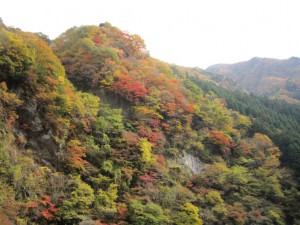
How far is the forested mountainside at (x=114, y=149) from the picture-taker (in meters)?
17.2

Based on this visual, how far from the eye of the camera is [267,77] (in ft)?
459

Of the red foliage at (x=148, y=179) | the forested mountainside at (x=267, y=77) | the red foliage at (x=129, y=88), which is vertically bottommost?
the red foliage at (x=148, y=179)

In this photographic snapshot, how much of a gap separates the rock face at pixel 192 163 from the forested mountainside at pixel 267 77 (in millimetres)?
78084

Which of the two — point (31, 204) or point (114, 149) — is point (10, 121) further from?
point (114, 149)

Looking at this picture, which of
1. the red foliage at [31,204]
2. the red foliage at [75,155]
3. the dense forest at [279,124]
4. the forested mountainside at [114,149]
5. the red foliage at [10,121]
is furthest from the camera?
the dense forest at [279,124]

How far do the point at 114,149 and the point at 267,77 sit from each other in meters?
134

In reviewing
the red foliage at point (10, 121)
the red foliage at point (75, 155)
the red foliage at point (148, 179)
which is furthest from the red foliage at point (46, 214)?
the red foliage at point (148, 179)

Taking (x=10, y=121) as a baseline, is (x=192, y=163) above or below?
below

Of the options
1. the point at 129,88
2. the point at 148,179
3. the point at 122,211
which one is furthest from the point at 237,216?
the point at 129,88

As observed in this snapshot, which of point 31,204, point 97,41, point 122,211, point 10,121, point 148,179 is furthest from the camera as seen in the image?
point 97,41

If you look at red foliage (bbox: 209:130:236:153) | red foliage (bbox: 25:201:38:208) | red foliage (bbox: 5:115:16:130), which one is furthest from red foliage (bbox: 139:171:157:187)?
red foliage (bbox: 209:130:236:153)

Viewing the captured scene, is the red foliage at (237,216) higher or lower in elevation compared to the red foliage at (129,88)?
lower

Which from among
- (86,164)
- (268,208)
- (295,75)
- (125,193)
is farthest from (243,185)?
(295,75)

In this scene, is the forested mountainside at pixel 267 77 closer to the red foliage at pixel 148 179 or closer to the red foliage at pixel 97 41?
the red foliage at pixel 97 41
